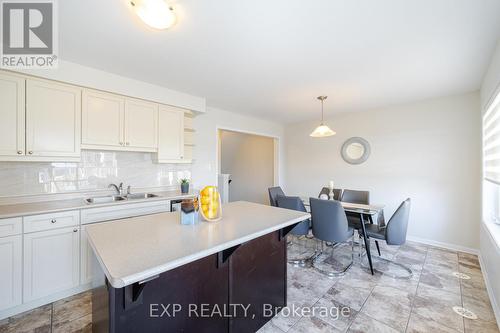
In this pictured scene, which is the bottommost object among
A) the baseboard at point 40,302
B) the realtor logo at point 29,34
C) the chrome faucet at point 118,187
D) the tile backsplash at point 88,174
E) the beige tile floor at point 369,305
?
the beige tile floor at point 369,305

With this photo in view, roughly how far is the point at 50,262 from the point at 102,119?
158cm

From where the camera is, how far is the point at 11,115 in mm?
2014

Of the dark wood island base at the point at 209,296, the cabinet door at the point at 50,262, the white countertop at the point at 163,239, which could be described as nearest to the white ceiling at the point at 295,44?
the white countertop at the point at 163,239

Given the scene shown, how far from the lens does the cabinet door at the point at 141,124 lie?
2.74 m

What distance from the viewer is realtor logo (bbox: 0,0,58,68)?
5.06 ft

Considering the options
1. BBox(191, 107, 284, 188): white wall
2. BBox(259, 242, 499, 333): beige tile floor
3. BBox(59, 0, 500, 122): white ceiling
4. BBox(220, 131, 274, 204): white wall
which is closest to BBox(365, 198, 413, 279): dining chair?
BBox(259, 242, 499, 333): beige tile floor

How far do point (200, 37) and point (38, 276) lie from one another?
2.62 m

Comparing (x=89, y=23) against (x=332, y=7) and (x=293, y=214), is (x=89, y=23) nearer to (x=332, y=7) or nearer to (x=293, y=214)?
(x=332, y=7)

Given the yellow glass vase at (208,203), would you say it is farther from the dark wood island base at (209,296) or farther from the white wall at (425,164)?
the white wall at (425,164)

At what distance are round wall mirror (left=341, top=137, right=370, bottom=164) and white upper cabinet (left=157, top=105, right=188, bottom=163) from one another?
3267mm

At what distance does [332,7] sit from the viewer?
58.8 inches

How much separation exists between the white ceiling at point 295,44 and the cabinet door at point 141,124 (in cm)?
36

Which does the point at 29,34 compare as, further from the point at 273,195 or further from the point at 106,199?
the point at 273,195

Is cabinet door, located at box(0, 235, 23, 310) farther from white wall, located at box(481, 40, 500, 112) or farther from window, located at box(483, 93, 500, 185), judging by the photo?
white wall, located at box(481, 40, 500, 112)
